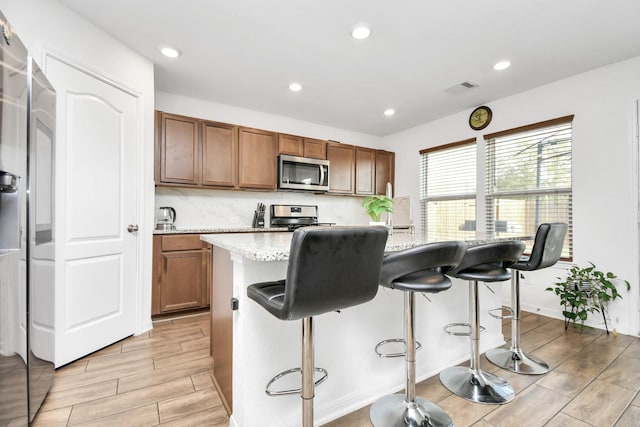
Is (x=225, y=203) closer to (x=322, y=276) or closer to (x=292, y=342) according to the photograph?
(x=292, y=342)

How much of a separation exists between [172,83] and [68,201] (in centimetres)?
180

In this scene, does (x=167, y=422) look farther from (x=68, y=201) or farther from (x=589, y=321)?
(x=589, y=321)

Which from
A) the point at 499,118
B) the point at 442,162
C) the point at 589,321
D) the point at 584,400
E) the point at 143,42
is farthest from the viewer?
the point at 442,162

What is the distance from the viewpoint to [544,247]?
6.27 ft

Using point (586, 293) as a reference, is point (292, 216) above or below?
above

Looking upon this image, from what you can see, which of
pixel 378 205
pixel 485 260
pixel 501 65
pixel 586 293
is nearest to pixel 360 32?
pixel 378 205

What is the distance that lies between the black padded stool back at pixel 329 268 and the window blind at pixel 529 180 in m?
2.73

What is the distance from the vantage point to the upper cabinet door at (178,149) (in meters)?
3.19

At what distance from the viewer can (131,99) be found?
2564 mm

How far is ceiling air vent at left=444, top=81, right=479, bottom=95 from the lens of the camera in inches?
Result: 125

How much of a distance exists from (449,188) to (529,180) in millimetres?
1023

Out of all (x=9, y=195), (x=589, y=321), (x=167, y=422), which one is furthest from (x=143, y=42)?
(x=589, y=321)

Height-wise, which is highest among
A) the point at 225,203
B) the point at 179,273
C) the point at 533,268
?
the point at 225,203

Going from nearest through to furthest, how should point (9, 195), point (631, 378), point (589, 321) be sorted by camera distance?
point (9, 195), point (631, 378), point (589, 321)
